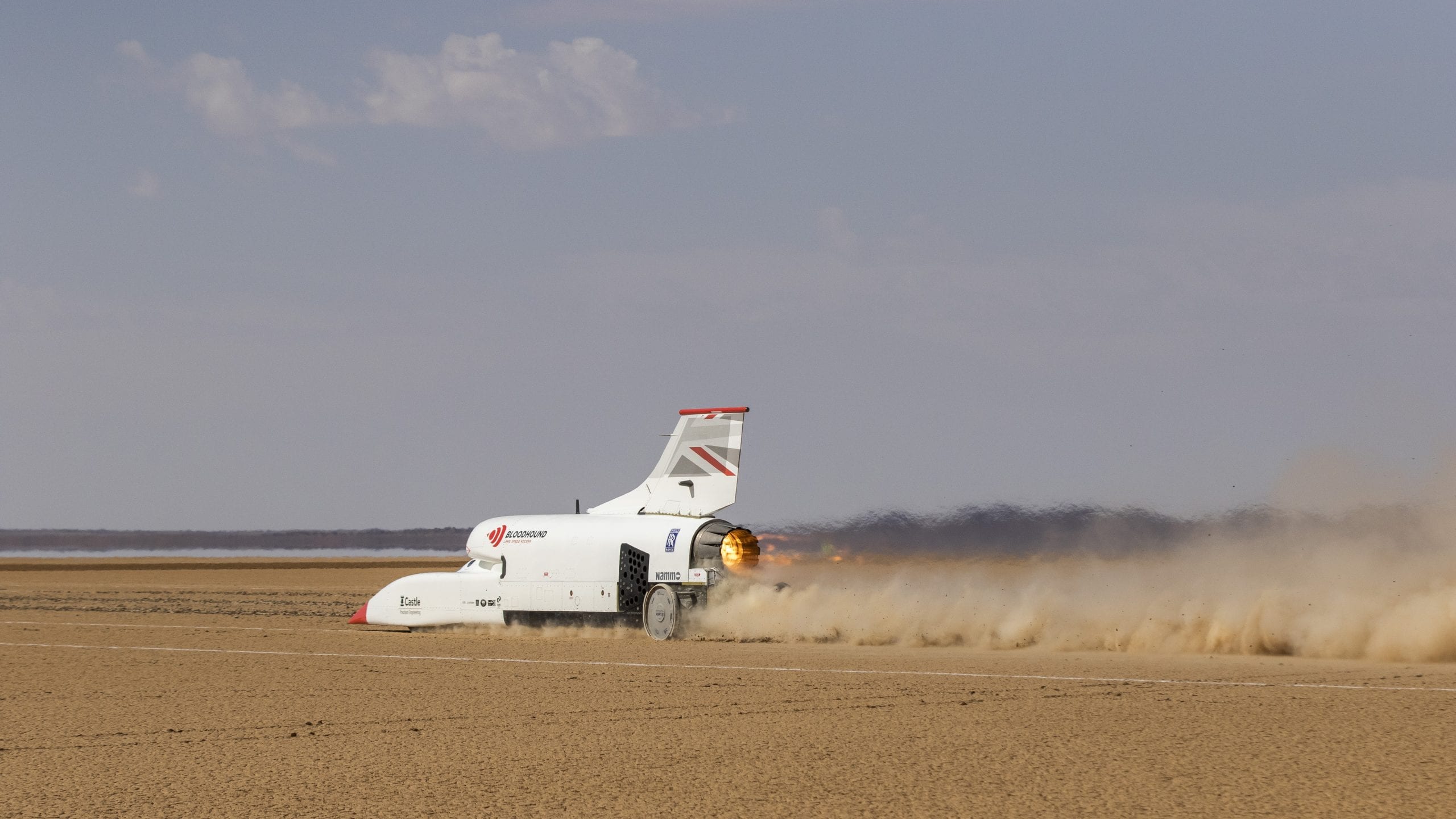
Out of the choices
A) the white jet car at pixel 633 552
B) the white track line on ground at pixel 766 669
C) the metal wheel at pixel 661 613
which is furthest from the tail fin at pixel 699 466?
the white track line on ground at pixel 766 669

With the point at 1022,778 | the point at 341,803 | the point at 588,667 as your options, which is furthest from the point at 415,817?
the point at 588,667

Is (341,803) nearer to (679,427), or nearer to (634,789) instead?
(634,789)

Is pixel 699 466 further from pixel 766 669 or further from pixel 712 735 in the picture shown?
pixel 712 735

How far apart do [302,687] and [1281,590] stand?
1959cm

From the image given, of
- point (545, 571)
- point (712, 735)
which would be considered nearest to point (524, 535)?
point (545, 571)

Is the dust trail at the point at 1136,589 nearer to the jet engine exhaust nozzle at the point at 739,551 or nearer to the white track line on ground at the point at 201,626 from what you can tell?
the jet engine exhaust nozzle at the point at 739,551

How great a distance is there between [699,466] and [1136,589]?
10674 millimetres

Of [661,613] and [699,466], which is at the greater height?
[699,466]

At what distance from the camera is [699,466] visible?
114 ft

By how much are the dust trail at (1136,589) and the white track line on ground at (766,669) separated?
5301mm

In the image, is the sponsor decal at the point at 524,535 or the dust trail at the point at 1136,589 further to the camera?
the sponsor decal at the point at 524,535

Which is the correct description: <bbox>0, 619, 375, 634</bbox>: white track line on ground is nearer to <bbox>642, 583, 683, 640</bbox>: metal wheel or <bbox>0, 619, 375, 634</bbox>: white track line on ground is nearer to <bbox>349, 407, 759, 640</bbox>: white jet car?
<bbox>349, 407, 759, 640</bbox>: white jet car

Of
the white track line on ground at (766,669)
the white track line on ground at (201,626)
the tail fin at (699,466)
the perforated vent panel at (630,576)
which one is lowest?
the white track line on ground at (201,626)

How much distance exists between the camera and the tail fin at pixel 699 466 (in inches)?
1352
